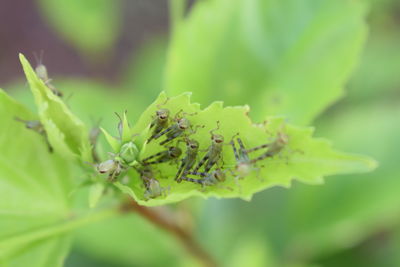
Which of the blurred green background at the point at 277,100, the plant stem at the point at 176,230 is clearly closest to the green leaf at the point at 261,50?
the blurred green background at the point at 277,100

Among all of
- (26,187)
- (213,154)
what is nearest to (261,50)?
(213,154)

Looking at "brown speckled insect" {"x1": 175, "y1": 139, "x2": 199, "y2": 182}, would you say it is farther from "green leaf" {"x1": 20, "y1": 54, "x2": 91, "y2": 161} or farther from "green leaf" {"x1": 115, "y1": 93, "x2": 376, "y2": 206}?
"green leaf" {"x1": 20, "y1": 54, "x2": 91, "y2": 161}

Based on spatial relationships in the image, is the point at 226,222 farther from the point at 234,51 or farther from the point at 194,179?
the point at 194,179

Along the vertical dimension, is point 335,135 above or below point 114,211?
above

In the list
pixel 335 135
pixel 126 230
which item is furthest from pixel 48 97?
pixel 335 135

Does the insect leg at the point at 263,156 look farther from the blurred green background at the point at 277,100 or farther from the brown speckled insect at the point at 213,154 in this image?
the blurred green background at the point at 277,100
